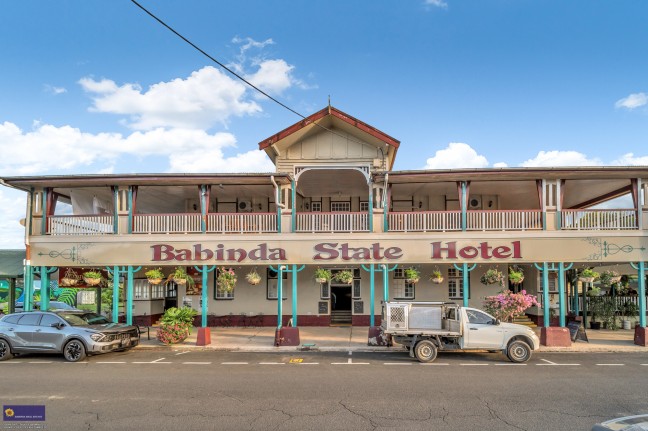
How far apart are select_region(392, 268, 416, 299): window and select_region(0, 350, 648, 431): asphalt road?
8.30 metres

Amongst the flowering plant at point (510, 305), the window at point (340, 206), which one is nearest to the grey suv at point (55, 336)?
the window at point (340, 206)

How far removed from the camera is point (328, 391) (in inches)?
435

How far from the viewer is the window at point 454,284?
24.3 metres

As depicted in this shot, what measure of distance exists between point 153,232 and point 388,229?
995 centimetres

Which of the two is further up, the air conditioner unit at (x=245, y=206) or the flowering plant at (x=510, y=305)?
the air conditioner unit at (x=245, y=206)

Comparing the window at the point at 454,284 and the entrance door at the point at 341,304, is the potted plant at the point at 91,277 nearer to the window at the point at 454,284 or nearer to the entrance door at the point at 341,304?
the entrance door at the point at 341,304

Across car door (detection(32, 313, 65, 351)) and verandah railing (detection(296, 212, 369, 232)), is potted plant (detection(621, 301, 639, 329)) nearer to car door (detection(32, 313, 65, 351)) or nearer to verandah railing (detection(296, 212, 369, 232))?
verandah railing (detection(296, 212, 369, 232))

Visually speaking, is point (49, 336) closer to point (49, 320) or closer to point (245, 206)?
point (49, 320)

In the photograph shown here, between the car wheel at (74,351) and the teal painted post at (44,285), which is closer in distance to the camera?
the car wheel at (74,351)

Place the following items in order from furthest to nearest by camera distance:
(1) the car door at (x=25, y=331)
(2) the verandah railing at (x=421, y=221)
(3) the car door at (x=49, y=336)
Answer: (2) the verandah railing at (x=421, y=221)
(1) the car door at (x=25, y=331)
(3) the car door at (x=49, y=336)

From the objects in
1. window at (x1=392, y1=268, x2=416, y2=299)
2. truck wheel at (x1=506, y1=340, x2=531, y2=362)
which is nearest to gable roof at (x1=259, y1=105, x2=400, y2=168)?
window at (x1=392, y1=268, x2=416, y2=299)

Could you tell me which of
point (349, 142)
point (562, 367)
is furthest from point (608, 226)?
point (349, 142)

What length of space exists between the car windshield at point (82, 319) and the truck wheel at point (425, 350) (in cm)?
1100

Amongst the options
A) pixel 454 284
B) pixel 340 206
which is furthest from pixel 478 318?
pixel 340 206
